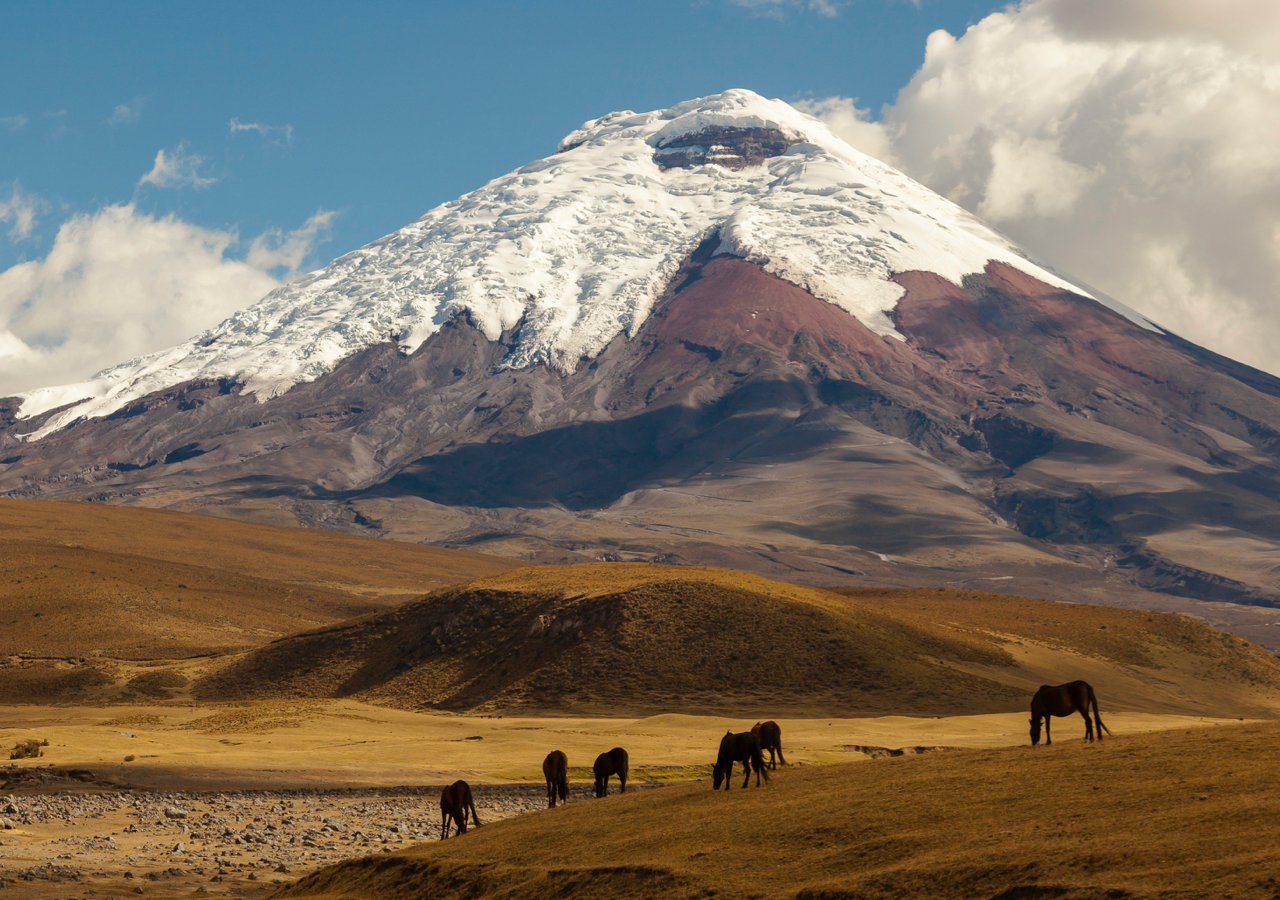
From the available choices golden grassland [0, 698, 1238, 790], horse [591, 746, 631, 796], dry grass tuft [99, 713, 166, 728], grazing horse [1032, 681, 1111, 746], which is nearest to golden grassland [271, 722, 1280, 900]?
grazing horse [1032, 681, 1111, 746]

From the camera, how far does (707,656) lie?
258ft

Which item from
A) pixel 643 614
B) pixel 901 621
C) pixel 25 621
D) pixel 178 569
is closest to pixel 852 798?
pixel 643 614

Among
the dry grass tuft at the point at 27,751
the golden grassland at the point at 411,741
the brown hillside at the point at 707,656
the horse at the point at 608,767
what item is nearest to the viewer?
the horse at the point at 608,767

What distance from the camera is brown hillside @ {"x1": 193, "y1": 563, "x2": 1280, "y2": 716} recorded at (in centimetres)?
7481

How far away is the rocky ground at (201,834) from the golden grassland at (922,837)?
4.96 metres

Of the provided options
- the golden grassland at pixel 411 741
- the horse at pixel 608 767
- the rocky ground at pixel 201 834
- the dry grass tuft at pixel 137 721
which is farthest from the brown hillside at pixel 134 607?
the horse at pixel 608 767

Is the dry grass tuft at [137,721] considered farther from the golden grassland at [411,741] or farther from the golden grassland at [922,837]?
the golden grassland at [922,837]

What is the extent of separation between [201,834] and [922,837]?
2355cm

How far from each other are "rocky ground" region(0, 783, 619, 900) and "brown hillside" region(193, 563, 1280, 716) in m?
32.0

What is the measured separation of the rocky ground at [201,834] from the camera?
27688 millimetres

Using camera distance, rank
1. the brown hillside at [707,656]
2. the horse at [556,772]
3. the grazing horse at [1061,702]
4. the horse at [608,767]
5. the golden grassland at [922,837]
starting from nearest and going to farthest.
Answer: the golden grassland at [922,837]
the grazing horse at [1061,702]
the horse at [608,767]
the horse at [556,772]
the brown hillside at [707,656]

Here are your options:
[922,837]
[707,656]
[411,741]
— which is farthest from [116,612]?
[922,837]

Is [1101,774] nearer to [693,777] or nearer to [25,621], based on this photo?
[693,777]

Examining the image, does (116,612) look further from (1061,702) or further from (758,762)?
(1061,702)
